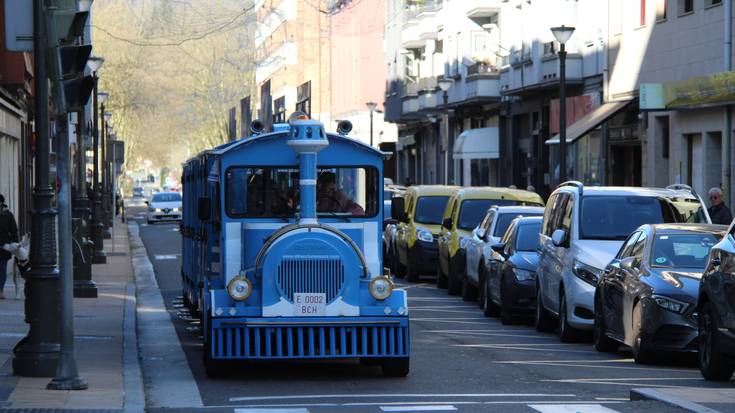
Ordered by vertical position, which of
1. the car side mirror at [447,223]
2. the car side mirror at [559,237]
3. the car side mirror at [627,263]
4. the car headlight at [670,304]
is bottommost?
the car headlight at [670,304]

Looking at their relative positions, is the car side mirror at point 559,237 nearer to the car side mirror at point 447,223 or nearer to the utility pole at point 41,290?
the utility pole at point 41,290

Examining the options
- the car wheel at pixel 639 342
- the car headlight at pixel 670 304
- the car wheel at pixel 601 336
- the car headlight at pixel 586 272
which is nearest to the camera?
the car headlight at pixel 670 304

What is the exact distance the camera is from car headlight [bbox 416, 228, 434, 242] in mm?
30062

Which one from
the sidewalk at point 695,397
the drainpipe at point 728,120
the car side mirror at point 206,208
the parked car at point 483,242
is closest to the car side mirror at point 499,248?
the parked car at point 483,242

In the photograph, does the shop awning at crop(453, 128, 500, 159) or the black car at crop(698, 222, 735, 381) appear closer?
the black car at crop(698, 222, 735, 381)

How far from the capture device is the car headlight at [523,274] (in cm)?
2142

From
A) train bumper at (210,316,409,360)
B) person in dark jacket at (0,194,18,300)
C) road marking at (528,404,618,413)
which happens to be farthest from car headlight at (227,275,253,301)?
person in dark jacket at (0,194,18,300)

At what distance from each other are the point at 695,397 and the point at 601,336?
538 centimetres

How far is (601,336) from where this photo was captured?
17.2 meters

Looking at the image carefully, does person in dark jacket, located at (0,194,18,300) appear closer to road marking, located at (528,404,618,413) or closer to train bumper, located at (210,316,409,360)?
train bumper, located at (210,316,409,360)

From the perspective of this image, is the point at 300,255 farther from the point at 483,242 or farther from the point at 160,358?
the point at 483,242

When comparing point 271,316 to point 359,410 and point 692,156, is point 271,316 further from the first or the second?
point 692,156

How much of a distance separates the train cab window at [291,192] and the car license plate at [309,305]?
5.31 feet

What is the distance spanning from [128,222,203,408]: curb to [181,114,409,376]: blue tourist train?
1.60 feet
